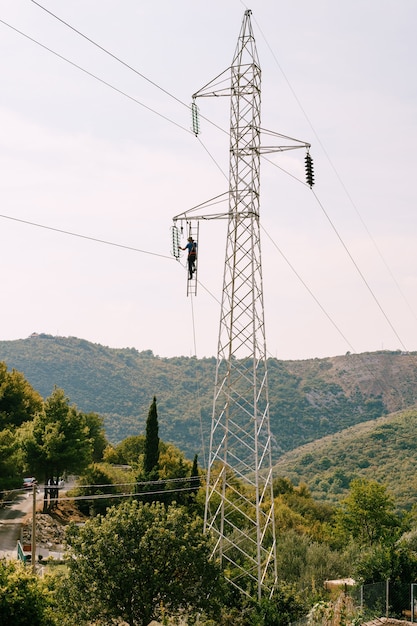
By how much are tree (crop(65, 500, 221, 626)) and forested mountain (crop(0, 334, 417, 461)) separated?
4224 inches

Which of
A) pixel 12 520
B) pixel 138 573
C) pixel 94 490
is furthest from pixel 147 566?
pixel 94 490

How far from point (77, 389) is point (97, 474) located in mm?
130362

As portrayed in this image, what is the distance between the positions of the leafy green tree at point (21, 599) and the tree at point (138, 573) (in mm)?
2959

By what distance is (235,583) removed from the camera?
2577 centimetres

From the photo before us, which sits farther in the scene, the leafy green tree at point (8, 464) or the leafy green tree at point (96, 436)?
the leafy green tree at point (96, 436)

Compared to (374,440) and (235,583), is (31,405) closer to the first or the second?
(235,583)

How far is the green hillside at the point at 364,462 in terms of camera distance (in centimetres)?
8600

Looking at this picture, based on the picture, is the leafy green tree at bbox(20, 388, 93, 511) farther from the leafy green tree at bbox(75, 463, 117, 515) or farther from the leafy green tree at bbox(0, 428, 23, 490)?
the leafy green tree at bbox(75, 463, 117, 515)

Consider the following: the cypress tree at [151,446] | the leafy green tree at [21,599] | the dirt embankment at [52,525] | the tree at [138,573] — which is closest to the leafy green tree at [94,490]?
the dirt embankment at [52,525]

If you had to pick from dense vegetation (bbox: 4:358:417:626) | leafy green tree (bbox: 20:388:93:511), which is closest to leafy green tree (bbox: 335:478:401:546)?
dense vegetation (bbox: 4:358:417:626)

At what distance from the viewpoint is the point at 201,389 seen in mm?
171500

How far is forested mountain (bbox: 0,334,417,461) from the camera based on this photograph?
5925 inches

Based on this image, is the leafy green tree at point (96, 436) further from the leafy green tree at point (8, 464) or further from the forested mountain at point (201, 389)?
the forested mountain at point (201, 389)

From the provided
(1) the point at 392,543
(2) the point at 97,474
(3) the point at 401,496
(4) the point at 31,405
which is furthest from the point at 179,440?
(1) the point at 392,543
